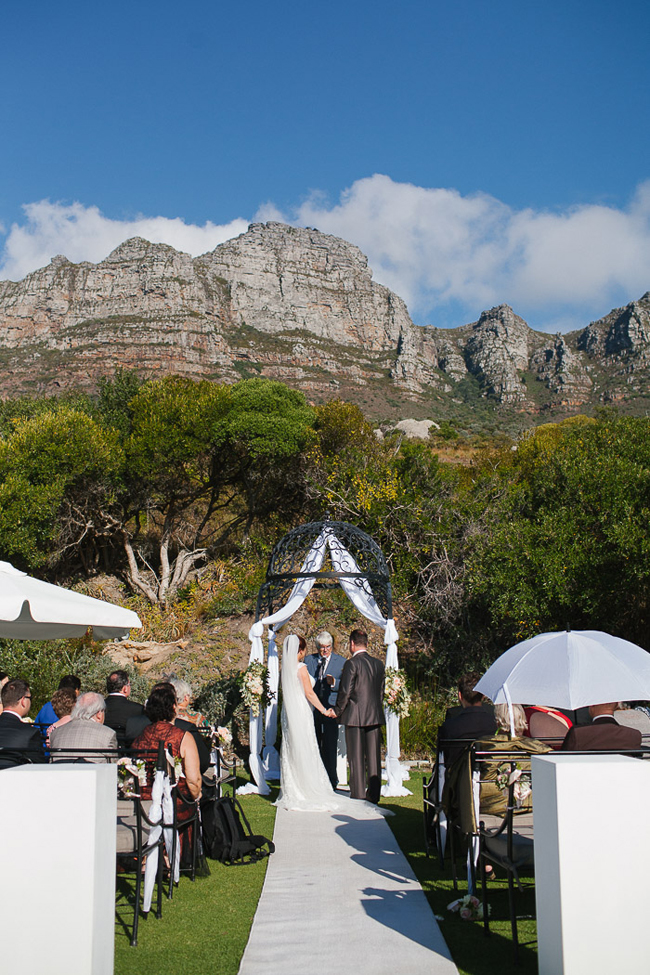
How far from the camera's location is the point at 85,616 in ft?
19.9

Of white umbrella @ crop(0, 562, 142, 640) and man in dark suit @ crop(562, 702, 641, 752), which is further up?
white umbrella @ crop(0, 562, 142, 640)

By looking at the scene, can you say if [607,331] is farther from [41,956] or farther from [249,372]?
[41,956]

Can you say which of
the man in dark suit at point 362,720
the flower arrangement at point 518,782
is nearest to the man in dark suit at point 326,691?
the man in dark suit at point 362,720

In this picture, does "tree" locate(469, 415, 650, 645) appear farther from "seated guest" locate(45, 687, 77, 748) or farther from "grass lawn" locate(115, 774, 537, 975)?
"seated guest" locate(45, 687, 77, 748)

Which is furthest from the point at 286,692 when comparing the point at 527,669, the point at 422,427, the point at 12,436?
the point at 422,427

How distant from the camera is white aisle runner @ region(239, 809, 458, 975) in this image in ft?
11.1

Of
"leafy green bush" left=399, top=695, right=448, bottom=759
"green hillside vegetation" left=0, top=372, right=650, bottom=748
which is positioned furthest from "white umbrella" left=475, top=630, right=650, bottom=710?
"green hillside vegetation" left=0, top=372, right=650, bottom=748

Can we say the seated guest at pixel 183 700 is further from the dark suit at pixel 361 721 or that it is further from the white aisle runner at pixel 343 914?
the dark suit at pixel 361 721

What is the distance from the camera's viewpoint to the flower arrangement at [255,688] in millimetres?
8664

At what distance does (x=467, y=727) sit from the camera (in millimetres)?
5148

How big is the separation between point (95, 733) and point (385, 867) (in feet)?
7.49

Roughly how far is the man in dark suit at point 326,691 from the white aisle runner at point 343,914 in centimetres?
224

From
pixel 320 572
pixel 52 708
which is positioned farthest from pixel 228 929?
pixel 320 572

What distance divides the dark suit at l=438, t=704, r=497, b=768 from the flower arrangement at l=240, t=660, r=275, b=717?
381 centimetres
